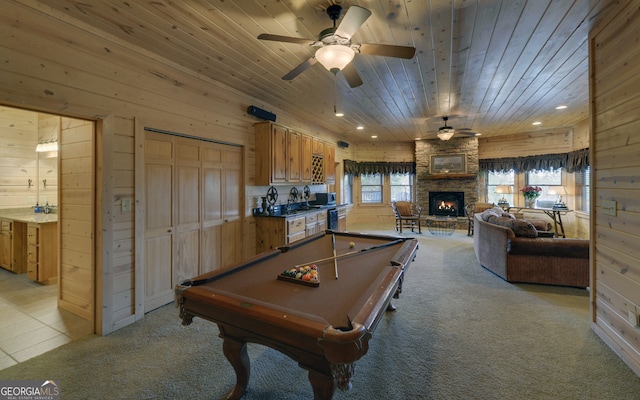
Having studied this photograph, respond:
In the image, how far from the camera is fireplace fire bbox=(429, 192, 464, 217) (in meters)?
8.20

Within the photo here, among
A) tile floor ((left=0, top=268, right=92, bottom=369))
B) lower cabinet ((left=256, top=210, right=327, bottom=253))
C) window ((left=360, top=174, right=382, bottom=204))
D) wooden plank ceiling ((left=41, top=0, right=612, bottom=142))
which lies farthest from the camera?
window ((left=360, top=174, right=382, bottom=204))

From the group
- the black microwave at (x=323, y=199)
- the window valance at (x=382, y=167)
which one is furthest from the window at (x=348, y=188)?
the black microwave at (x=323, y=199)

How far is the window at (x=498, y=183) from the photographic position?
790 centimetres

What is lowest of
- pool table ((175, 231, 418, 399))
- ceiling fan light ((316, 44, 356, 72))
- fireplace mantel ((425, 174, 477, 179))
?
pool table ((175, 231, 418, 399))

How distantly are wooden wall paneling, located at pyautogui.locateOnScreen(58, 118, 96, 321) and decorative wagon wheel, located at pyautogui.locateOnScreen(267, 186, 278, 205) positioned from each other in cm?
249

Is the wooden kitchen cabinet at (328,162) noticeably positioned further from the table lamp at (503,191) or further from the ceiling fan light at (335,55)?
the table lamp at (503,191)

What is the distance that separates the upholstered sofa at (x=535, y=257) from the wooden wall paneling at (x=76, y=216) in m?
4.89

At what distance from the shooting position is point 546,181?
24.0ft

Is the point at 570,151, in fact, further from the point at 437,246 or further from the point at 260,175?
the point at 260,175

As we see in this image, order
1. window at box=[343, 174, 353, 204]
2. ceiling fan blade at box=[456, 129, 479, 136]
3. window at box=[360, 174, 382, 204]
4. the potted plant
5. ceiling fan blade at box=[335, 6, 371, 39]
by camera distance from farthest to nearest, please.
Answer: window at box=[360, 174, 382, 204] < window at box=[343, 174, 353, 204] < ceiling fan blade at box=[456, 129, 479, 136] < the potted plant < ceiling fan blade at box=[335, 6, 371, 39]

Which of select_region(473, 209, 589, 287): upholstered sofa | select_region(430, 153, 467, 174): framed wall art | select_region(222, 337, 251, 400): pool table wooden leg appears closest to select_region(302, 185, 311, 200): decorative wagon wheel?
select_region(473, 209, 589, 287): upholstered sofa

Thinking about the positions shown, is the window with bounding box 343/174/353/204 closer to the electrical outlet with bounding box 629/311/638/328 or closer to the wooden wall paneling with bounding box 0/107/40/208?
the electrical outlet with bounding box 629/311/638/328

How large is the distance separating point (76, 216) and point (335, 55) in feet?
9.67

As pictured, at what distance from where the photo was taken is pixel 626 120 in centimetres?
208
